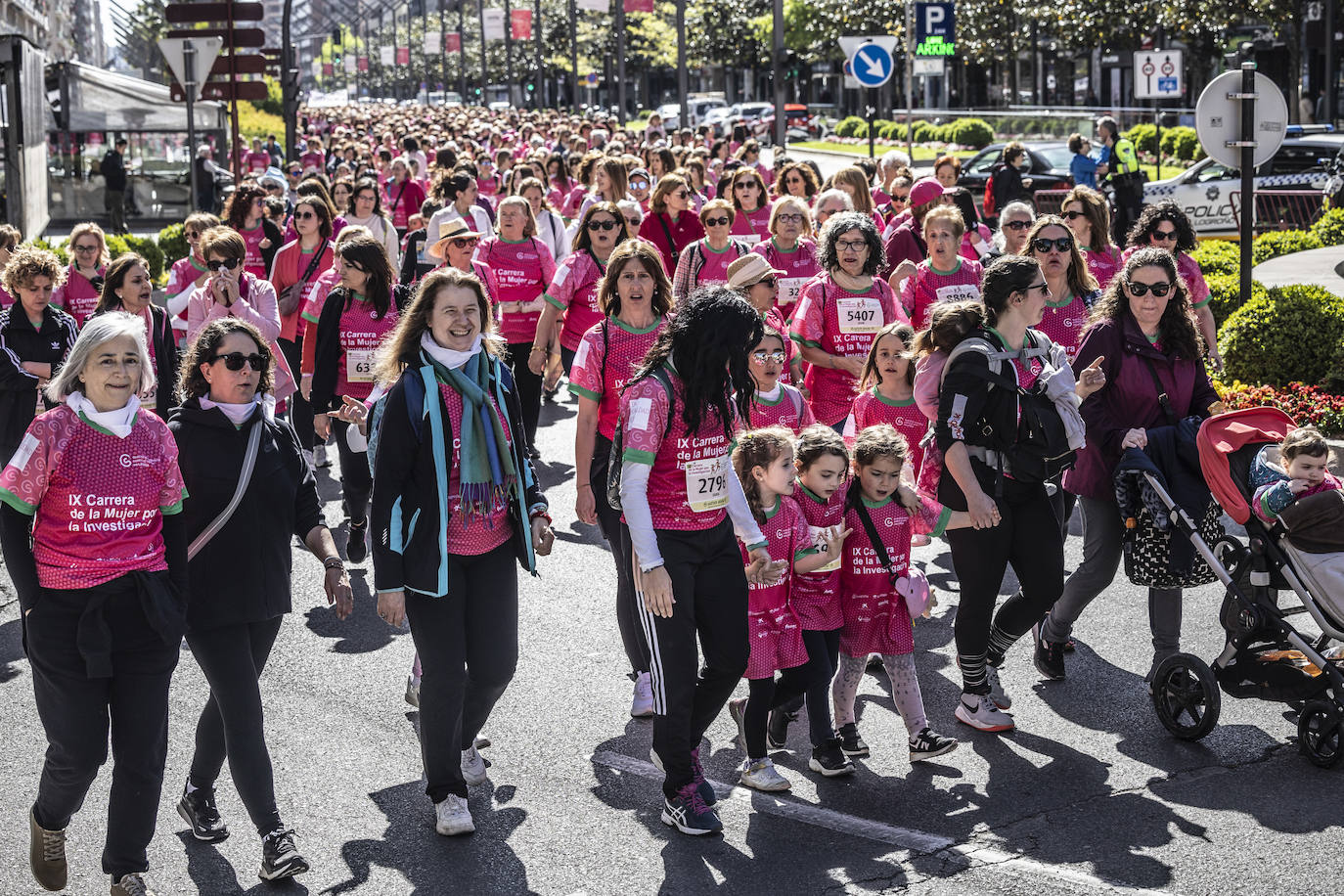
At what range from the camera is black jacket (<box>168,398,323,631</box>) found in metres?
5.25

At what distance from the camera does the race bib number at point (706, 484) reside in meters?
5.54

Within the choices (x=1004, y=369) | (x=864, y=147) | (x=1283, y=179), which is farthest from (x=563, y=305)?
(x=864, y=147)

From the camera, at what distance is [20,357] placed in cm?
859

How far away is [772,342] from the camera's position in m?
7.07

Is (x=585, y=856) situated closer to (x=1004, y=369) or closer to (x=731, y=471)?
(x=731, y=471)

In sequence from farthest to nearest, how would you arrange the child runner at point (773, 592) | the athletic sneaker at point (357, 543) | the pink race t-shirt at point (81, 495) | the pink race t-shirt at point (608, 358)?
the athletic sneaker at point (357, 543) < the pink race t-shirt at point (608, 358) < the child runner at point (773, 592) < the pink race t-shirt at point (81, 495)

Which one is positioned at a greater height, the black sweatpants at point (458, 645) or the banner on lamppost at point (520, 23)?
the banner on lamppost at point (520, 23)

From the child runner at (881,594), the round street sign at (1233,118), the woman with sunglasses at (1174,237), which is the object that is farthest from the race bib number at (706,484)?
the round street sign at (1233,118)

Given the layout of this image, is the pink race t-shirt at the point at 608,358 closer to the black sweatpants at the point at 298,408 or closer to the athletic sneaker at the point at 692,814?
the athletic sneaker at the point at 692,814

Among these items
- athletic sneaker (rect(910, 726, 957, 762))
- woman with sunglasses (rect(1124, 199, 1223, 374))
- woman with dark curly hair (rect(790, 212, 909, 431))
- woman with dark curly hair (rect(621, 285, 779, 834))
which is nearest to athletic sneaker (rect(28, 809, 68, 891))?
woman with dark curly hair (rect(621, 285, 779, 834))

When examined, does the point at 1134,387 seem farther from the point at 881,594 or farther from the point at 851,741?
the point at 851,741

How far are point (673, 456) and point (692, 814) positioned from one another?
1194 millimetres

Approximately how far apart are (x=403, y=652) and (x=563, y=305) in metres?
2.27

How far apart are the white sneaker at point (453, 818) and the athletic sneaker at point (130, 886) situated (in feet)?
3.12
